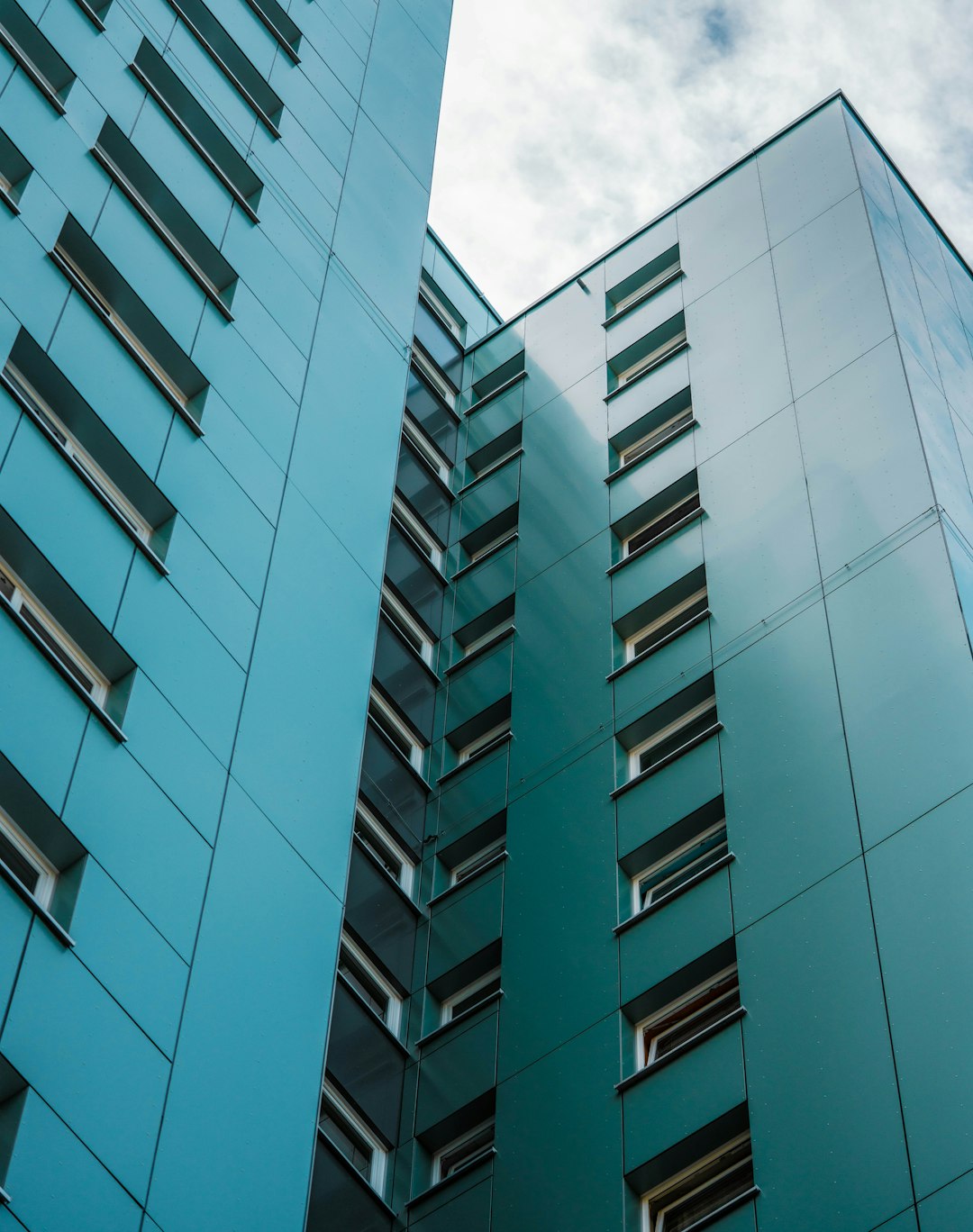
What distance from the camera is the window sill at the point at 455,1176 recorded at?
808 inches

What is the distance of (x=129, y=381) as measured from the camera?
64.0 ft

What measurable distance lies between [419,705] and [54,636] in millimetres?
11979

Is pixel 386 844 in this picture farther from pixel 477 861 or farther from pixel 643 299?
pixel 643 299

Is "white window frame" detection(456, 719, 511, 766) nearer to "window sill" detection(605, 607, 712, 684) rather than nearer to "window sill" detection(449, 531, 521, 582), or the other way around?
"window sill" detection(605, 607, 712, 684)

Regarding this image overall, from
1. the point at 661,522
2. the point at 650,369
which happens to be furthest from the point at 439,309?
the point at 661,522

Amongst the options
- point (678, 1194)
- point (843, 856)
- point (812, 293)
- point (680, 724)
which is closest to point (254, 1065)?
point (678, 1194)

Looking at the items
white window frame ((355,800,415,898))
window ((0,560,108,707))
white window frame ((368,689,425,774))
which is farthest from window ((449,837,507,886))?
window ((0,560,108,707))

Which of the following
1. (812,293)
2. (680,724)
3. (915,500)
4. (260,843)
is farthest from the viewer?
(812,293)

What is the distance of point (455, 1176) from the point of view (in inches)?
814

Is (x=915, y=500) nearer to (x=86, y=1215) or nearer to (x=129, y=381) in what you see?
(x=129, y=381)

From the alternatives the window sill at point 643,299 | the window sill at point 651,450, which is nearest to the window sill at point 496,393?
the window sill at point 643,299

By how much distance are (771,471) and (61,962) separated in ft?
50.4

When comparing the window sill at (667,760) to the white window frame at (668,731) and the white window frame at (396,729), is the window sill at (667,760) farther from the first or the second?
the white window frame at (396,729)

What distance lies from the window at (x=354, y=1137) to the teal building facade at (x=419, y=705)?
11 cm
